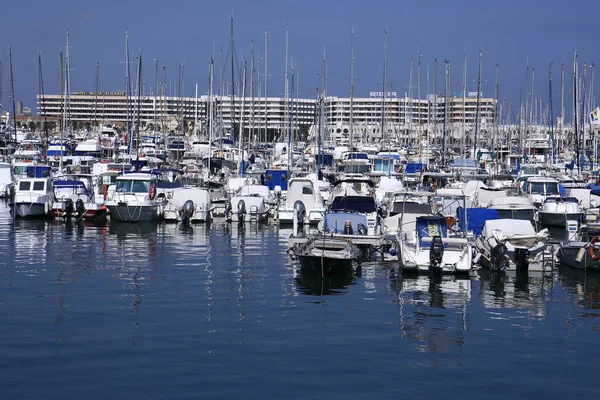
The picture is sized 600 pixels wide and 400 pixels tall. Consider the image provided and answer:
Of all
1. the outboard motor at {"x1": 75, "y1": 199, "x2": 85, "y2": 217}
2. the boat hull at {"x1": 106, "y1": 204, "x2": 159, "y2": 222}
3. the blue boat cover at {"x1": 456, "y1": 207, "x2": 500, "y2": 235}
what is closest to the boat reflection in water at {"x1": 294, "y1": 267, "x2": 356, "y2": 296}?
the blue boat cover at {"x1": 456, "y1": 207, "x2": 500, "y2": 235}

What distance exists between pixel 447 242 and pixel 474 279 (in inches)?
53.7

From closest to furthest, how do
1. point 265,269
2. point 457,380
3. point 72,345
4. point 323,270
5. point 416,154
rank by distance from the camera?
1. point 457,380
2. point 72,345
3. point 323,270
4. point 265,269
5. point 416,154

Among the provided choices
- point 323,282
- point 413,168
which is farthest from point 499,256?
point 413,168

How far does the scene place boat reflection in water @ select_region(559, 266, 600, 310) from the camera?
24094mm

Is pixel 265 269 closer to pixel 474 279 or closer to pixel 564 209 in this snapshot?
pixel 474 279

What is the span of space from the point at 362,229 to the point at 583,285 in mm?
7897

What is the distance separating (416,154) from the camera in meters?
81.3

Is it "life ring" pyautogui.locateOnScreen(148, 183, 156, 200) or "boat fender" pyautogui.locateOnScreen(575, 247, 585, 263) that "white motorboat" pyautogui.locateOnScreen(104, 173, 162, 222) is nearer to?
"life ring" pyautogui.locateOnScreen(148, 183, 156, 200)

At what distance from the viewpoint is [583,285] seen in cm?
2642

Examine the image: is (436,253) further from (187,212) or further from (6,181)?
(6,181)

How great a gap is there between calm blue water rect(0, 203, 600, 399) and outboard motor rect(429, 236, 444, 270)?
2.36 feet

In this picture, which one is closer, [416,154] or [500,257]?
[500,257]

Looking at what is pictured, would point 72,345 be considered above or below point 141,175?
below

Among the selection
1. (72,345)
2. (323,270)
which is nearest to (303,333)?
A: (72,345)
